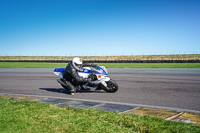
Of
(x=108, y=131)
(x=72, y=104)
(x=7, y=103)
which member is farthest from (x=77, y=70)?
(x=108, y=131)

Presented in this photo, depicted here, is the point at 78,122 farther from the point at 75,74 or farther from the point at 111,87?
the point at 111,87

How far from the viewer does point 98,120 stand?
4184 mm

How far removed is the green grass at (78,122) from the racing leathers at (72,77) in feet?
9.77

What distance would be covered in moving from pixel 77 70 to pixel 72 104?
2.39 m

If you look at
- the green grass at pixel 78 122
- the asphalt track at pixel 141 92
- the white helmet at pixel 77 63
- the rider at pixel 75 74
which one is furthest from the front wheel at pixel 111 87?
the green grass at pixel 78 122

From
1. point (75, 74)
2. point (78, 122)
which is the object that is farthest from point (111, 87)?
point (78, 122)

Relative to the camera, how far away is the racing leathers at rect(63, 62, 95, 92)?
7.96m

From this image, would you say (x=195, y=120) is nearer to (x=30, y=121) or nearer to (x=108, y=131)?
(x=108, y=131)

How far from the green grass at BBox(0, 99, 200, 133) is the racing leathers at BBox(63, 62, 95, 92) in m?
2.98

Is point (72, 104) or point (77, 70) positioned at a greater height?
point (77, 70)

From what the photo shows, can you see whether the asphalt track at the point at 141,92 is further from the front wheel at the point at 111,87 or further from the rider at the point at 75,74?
the rider at the point at 75,74

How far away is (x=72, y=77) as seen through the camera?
826 cm

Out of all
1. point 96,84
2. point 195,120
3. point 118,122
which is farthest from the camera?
point 96,84

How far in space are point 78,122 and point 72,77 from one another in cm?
430
